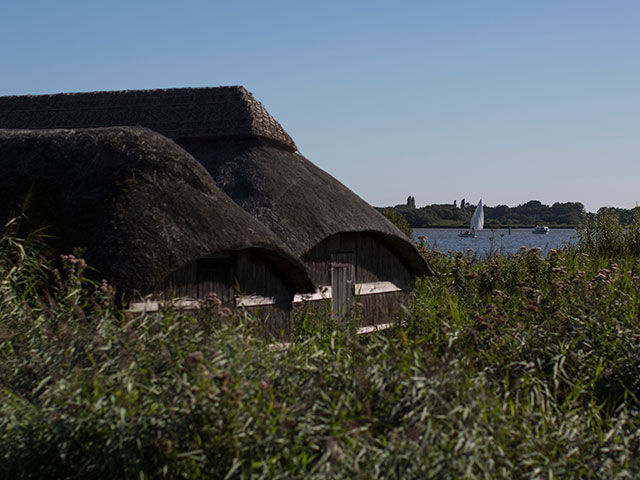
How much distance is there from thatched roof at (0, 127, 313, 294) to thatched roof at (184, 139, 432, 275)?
1829 millimetres

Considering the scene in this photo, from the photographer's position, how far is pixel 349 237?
12.6 metres

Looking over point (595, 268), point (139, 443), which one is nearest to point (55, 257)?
point (139, 443)

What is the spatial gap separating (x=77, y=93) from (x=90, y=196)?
292 inches

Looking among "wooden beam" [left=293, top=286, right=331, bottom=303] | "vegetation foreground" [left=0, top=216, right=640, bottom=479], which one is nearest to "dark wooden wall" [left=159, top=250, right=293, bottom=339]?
"wooden beam" [left=293, top=286, right=331, bottom=303]

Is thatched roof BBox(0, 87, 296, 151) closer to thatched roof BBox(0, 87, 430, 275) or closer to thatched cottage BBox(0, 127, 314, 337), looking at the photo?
thatched roof BBox(0, 87, 430, 275)

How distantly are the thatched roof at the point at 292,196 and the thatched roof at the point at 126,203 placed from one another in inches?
72.0

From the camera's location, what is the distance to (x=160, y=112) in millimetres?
14250

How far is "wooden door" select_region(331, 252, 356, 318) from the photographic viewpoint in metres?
12.2

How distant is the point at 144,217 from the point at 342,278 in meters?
4.96

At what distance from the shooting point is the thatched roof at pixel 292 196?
37.3 feet

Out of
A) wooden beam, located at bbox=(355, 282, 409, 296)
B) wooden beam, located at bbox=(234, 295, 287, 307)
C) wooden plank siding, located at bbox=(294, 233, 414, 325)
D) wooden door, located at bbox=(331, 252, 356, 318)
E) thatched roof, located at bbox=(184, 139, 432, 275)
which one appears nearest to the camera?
wooden beam, located at bbox=(234, 295, 287, 307)

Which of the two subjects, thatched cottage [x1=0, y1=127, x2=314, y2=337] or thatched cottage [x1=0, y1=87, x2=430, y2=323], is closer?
thatched cottage [x1=0, y1=127, x2=314, y2=337]

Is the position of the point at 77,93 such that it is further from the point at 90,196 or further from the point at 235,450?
the point at 235,450

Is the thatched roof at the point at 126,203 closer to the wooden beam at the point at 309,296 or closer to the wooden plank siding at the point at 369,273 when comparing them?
the wooden beam at the point at 309,296
